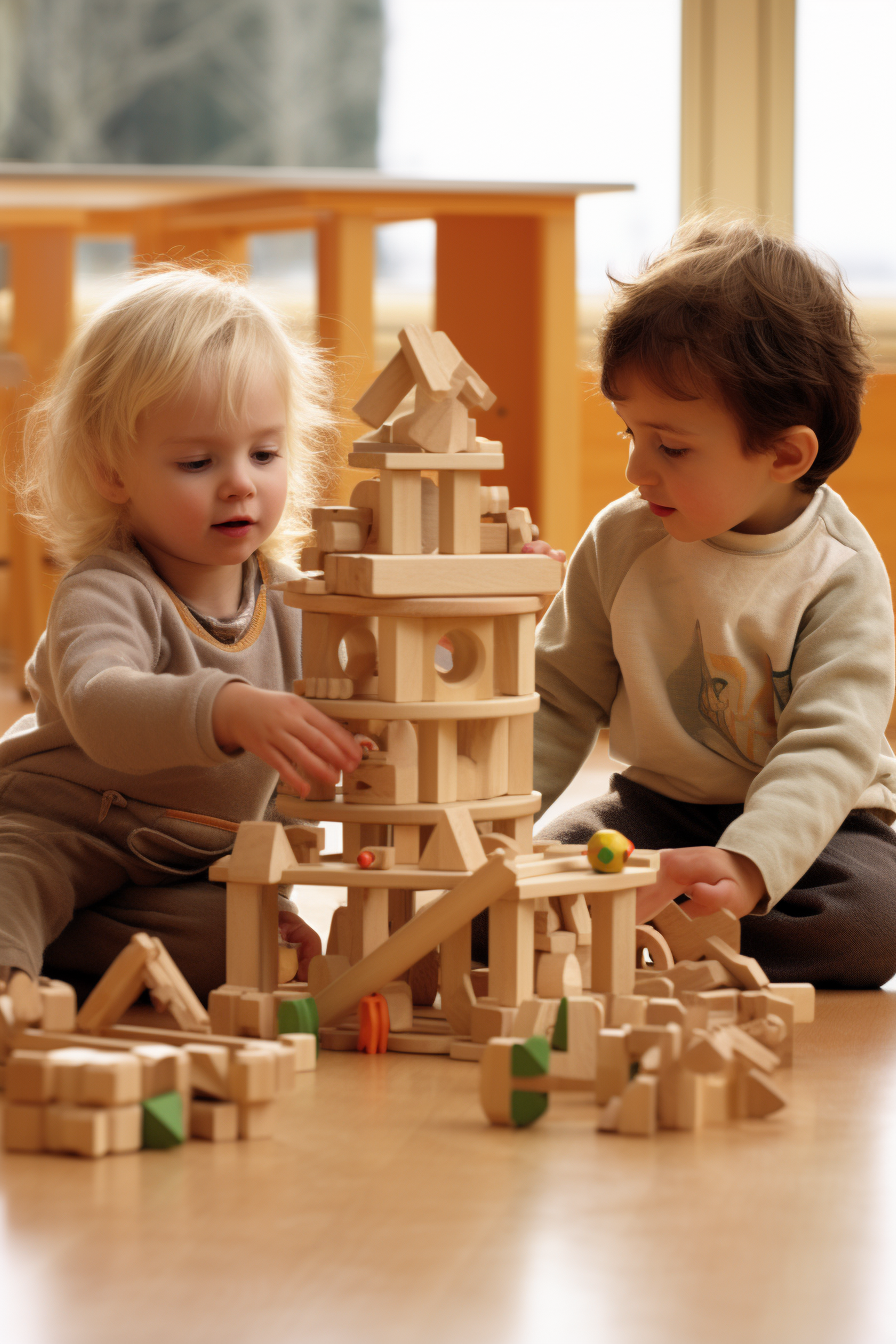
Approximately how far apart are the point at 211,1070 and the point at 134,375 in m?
0.50

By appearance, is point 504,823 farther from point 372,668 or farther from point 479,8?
point 479,8

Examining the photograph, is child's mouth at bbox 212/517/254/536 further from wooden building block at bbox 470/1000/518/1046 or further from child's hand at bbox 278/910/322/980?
wooden building block at bbox 470/1000/518/1046

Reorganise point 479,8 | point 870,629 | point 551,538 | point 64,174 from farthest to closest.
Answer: point 479,8
point 551,538
point 64,174
point 870,629

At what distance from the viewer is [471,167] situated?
3.35 meters

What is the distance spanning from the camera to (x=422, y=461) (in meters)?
0.93

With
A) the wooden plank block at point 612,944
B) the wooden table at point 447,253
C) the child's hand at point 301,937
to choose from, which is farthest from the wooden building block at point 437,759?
the wooden table at point 447,253

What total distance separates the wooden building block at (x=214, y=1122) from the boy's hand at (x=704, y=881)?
1.05 ft

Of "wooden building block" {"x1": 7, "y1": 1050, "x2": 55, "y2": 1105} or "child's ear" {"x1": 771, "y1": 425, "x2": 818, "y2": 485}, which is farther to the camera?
"child's ear" {"x1": 771, "y1": 425, "x2": 818, "y2": 485}

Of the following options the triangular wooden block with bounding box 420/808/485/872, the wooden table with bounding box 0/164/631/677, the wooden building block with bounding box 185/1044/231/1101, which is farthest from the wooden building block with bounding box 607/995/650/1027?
the wooden table with bounding box 0/164/631/677

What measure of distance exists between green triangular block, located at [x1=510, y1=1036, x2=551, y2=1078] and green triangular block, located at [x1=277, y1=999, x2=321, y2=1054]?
5.8 inches

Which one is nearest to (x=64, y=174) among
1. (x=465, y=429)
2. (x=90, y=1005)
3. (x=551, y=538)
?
(x=551, y=538)

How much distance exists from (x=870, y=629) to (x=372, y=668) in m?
0.35

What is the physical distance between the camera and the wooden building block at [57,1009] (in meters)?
0.84

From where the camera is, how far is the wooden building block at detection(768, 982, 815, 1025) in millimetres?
984
